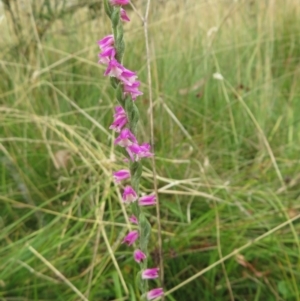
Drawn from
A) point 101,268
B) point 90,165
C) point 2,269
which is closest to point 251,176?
point 90,165

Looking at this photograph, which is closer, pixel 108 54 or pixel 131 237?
pixel 108 54

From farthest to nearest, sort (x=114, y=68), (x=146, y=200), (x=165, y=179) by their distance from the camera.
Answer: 1. (x=165, y=179)
2. (x=146, y=200)
3. (x=114, y=68)

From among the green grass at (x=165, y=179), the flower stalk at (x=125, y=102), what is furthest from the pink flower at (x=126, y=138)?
the green grass at (x=165, y=179)

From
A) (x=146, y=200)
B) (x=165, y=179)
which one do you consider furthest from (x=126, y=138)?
(x=165, y=179)

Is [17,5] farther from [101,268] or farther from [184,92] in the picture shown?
[101,268]

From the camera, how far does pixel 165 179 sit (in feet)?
4.96

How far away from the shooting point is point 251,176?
5.78 ft

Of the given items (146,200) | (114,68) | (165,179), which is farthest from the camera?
(165,179)

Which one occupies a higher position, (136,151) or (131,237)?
(136,151)

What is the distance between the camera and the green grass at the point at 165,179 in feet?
4.46

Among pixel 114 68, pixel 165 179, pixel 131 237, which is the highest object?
pixel 114 68

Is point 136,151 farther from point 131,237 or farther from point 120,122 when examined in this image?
point 131,237

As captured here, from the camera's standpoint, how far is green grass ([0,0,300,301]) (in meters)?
1.36

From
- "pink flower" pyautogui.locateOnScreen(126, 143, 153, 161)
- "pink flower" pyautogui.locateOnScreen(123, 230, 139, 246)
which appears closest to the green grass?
"pink flower" pyautogui.locateOnScreen(123, 230, 139, 246)
